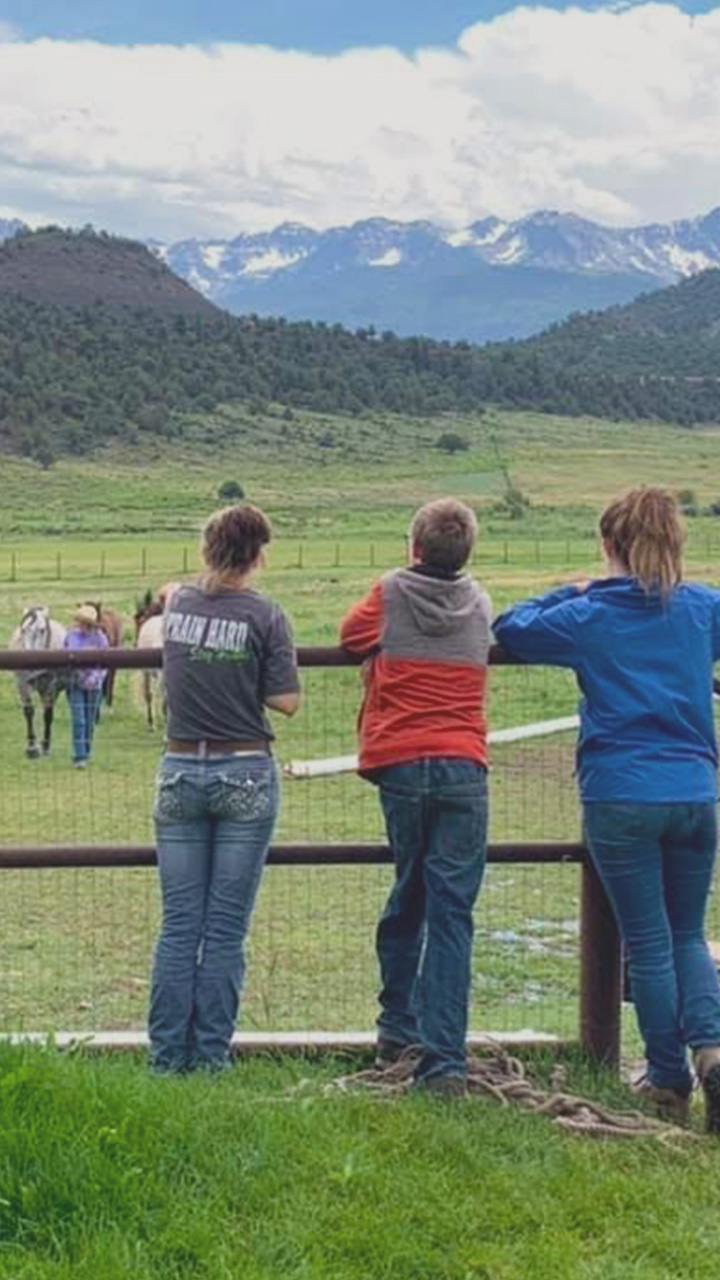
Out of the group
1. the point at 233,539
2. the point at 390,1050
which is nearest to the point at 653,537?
the point at 233,539

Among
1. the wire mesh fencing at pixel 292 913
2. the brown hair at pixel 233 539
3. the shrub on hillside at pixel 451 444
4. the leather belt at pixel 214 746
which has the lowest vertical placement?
the wire mesh fencing at pixel 292 913

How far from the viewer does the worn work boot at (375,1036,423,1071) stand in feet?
17.7

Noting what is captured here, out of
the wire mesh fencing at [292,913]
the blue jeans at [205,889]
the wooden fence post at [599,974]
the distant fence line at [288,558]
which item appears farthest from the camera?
the distant fence line at [288,558]

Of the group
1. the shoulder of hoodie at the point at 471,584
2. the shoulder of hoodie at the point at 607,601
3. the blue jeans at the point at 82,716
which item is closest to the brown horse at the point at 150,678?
the blue jeans at the point at 82,716

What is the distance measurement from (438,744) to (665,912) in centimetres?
87

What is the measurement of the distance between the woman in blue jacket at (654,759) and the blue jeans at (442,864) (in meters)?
0.37

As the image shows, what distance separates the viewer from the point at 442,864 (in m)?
5.06

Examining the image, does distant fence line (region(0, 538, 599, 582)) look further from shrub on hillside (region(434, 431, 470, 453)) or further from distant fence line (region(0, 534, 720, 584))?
shrub on hillside (region(434, 431, 470, 453))

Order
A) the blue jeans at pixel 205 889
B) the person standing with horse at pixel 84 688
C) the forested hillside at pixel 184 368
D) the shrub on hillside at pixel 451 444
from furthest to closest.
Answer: the shrub on hillside at pixel 451 444 → the forested hillside at pixel 184 368 → the person standing with horse at pixel 84 688 → the blue jeans at pixel 205 889

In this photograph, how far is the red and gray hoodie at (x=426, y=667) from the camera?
505 centimetres

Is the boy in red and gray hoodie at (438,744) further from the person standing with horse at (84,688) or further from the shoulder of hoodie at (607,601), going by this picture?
the person standing with horse at (84,688)

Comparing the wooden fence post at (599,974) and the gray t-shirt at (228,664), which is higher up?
the gray t-shirt at (228,664)

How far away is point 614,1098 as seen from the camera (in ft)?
17.3

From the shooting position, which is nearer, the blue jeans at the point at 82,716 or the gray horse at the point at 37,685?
the blue jeans at the point at 82,716
